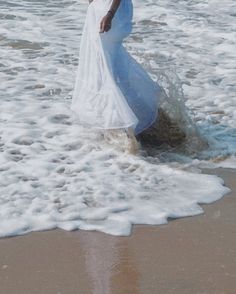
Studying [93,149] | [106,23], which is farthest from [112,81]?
[93,149]

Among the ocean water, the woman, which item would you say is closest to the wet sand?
the ocean water

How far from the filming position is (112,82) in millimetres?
5422

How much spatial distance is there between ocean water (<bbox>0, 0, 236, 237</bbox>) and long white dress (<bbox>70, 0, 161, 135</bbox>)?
0.76 ft

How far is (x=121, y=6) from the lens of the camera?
5.34 metres

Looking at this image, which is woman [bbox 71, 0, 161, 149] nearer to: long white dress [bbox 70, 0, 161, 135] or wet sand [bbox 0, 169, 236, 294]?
long white dress [bbox 70, 0, 161, 135]

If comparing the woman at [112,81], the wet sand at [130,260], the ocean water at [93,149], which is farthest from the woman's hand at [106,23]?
the wet sand at [130,260]

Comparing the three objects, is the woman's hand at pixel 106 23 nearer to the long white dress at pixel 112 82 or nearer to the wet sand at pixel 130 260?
the long white dress at pixel 112 82

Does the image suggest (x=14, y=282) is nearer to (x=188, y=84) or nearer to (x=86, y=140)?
(x=86, y=140)

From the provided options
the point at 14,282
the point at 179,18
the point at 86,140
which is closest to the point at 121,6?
the point at 86,140

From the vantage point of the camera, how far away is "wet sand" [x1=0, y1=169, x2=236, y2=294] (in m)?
3.67

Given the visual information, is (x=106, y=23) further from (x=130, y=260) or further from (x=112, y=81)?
(x=130, y=260)

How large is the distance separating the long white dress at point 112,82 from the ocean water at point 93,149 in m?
0.23

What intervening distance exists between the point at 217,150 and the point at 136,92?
72 centimetres

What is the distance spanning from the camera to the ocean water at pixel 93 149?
456 centimetres
